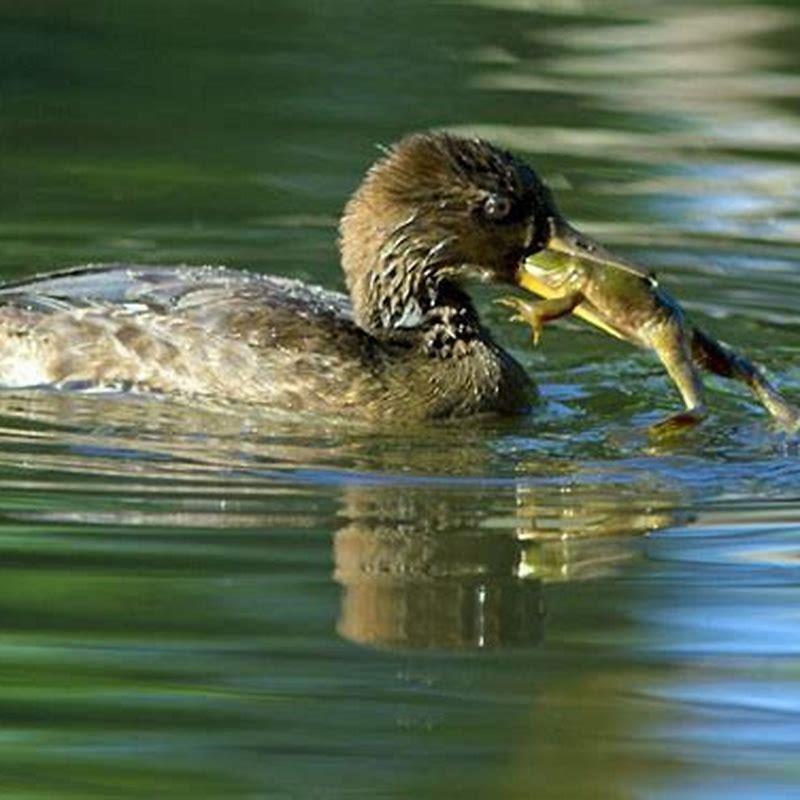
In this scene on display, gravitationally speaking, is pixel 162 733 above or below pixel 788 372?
below

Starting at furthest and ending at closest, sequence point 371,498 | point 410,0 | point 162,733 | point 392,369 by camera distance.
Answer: point 410,0, point 392,369, point 371,498, point 162,733

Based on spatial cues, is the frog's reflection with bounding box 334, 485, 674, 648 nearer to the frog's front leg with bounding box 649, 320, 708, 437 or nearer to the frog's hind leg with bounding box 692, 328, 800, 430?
the frog's front leg with bounding box 649, 320, 708, 437

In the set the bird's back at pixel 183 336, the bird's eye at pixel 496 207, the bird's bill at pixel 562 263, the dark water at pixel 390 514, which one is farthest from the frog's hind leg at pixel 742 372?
the bird's back at pixel 183 336

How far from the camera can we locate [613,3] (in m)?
20.0

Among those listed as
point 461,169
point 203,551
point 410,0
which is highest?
point 410,0

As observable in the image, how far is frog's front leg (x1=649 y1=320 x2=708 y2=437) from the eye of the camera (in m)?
10.7

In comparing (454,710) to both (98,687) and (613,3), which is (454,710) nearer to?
(98,687)

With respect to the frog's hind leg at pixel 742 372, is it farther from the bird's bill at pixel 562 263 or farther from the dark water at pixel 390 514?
the bird's bill at pixel 562 263

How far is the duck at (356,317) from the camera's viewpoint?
1134 centimetres

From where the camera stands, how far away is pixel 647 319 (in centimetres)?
1091

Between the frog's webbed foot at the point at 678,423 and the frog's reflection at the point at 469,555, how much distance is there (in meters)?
0.78

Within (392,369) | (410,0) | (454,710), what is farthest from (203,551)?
(410,0)

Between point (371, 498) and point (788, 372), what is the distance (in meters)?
2.82

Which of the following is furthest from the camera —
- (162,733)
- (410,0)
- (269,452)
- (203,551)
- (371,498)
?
(410,0)
